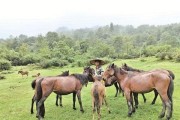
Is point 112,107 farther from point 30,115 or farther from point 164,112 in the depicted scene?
point 30,115

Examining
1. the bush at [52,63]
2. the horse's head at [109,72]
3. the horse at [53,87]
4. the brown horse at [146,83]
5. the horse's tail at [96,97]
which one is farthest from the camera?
the bush at [52,63]

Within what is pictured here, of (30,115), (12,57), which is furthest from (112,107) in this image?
(12,57)

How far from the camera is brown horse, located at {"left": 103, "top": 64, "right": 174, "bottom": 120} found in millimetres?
10859

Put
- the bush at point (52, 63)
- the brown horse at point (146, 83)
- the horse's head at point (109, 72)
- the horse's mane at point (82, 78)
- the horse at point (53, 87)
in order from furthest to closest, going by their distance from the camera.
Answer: the bush at point (52, 63) < the horse's mane at point (82, 78) < the horse's head at point (109, 72) < the horse at point (53, 87) < the brown horse at point (146, 83)

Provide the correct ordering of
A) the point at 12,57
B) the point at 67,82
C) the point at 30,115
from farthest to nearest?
the point at 12,57, the point at 30,115, the point at 67,82

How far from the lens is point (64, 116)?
41.3ft

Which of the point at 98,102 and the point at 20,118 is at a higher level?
the point at 98,102

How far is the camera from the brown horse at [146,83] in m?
10.9

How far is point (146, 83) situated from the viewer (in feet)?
36.9

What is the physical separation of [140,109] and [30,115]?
492 cm

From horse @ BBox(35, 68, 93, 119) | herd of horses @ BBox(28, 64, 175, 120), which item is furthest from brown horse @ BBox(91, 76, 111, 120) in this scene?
horse @ BBox(35, 68, 93, 119)

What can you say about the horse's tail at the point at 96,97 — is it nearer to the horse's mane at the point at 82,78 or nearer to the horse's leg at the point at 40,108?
the horse's mane at the point at 82,78

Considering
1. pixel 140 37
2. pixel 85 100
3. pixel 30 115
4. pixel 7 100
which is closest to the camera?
pixel 30 115

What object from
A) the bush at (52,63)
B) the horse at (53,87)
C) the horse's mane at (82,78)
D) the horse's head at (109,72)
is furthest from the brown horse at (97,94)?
the bush at (52,63)
